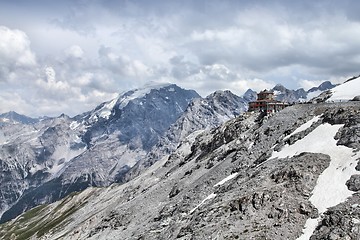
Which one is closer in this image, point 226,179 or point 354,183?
point 354,183

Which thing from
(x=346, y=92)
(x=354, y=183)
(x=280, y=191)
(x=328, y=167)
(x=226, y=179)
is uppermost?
(x=346, y=92)

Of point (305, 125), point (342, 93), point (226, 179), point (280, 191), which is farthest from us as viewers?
point (342, 93)

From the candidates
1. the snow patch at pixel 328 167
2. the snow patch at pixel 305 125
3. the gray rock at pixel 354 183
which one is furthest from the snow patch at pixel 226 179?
the gray rock at pixel 354 183

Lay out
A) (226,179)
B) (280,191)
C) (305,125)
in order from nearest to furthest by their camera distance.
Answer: (280,191) < (305,125) < (226,179)

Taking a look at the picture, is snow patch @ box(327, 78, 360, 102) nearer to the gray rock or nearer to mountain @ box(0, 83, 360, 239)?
mountain @ box(0, 83, 360, 239)

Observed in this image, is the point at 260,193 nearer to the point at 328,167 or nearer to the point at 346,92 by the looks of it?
the point at 328,167

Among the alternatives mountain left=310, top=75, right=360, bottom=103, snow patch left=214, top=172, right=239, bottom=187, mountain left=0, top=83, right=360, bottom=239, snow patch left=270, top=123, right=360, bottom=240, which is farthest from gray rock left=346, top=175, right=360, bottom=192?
mountain left=310, top=75, right=360, bottom=103

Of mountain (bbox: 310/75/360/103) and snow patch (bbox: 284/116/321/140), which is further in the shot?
mountain (bbox: 310/75/360/103)

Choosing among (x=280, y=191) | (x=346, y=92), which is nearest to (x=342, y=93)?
(x=346, y=92)

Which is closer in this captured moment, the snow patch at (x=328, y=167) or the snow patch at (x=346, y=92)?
the snow patch at (x=328, y=167)

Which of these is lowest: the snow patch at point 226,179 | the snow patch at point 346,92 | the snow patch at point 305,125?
the snow patch at point 226,179

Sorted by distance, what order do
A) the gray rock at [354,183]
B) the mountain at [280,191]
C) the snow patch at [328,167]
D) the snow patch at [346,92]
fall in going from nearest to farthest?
the mountain at [280,191] → the snow patch at [328,167] → the gray rock at [354,183] → the snow patch at [346,92]

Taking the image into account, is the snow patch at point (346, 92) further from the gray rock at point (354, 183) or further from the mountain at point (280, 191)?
the gray rock at point (354, 183)

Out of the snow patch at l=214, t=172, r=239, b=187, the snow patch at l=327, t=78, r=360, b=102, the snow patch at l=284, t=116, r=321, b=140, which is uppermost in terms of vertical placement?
the snow patch at l=327, t=78, r=360, b=102
